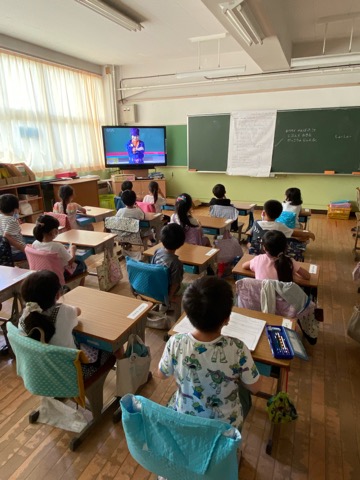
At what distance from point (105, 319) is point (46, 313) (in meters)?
0.32

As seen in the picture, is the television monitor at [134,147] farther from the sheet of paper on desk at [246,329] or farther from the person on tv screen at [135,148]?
the sheet of paper on desk at [246,329]

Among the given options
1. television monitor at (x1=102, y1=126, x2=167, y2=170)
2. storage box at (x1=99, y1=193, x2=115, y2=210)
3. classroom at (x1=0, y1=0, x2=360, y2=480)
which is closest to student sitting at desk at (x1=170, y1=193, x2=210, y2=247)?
classroom at (x1=0, y1=0, x2=360, y2=480)

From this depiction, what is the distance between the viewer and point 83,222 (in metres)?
3.92

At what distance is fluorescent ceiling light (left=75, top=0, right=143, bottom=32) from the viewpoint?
11.4 feet

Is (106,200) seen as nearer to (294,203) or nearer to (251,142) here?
(251,142)

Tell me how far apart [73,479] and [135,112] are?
7588mm

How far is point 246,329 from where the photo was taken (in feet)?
4.97

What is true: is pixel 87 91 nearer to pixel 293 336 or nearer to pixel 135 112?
pixel 135 112

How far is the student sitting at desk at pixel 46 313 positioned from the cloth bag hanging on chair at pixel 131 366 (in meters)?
0.40

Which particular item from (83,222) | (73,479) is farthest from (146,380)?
(83,222)

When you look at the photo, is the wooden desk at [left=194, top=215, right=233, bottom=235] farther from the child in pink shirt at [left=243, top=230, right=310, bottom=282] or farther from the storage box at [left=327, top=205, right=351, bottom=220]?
the storage box at [left=327, top=205, right=351, bottom=220]

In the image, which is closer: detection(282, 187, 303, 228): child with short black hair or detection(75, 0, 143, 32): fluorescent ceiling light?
detection(75, 0, 143, 32): fluorescent ceiling light

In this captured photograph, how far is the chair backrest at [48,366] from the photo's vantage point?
1296 millimetres

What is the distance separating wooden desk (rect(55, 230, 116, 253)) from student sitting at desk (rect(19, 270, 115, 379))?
1.47 m
